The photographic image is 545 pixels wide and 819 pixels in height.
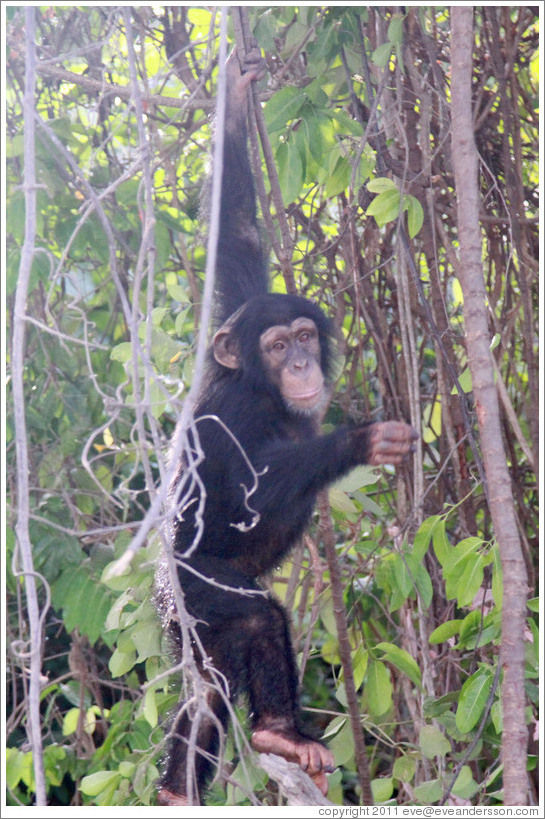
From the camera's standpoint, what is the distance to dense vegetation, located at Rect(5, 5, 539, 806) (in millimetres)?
3367

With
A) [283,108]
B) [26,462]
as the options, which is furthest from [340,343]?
[26,462]

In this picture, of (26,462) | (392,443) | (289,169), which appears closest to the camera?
(26,462)

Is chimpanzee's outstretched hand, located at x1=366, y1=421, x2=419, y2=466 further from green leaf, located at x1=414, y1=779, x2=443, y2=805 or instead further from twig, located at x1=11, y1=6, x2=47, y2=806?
green leaf, located at x1=414, y1=779, x2=443, y2=805

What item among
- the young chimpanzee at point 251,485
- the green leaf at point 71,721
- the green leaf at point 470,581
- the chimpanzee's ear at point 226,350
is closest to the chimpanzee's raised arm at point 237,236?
the young chimpanzee at point 251,485

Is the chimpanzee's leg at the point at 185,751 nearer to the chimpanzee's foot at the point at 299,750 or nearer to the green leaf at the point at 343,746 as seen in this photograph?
the chimpanzee's foot at the point at 299,750

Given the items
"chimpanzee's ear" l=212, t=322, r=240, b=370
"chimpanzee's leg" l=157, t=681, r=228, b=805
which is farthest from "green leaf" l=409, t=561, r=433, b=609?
"chimpanzee's ear" l=212, t=322, r=240, b=370

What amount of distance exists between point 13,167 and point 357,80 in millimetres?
1775

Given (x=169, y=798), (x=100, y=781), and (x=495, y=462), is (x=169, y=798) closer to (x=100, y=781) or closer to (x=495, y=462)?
(x=100, y=781)

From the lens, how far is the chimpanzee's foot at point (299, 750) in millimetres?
3191

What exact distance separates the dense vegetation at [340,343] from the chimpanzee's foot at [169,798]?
5cm

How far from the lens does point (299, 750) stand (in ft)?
10.5

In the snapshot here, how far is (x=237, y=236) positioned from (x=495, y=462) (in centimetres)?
200

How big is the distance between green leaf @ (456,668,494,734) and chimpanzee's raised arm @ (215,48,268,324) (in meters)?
1.69

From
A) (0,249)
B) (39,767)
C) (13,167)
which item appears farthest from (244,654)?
(13,167)
